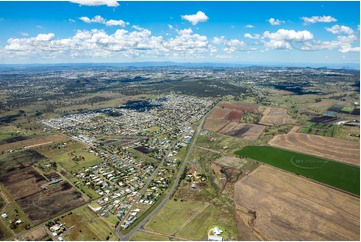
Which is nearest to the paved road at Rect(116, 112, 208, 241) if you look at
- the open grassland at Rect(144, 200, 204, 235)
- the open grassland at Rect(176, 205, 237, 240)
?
the open grassland at Rect(144, 200, 204, 235)

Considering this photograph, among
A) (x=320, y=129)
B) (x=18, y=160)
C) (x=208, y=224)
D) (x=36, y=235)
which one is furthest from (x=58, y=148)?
(x=320, y=129)

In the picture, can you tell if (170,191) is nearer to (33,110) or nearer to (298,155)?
(298,155)

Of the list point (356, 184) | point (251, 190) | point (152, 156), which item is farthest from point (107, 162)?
point (356, 184)

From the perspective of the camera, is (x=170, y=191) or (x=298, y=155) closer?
(x=170, y=191)

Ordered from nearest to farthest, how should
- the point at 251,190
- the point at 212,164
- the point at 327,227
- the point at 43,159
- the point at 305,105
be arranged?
the point at 327,227, the point at 251,190, the point at 212,164, the point at 43,159, the point at 305,105

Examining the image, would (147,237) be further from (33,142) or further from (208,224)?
(33,142)

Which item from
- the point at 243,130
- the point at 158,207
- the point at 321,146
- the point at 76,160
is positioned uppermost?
the point at 321,146
